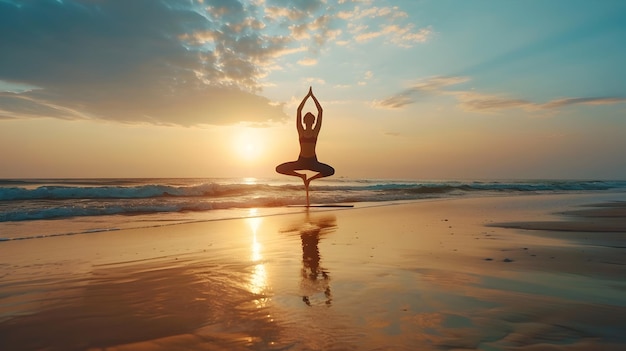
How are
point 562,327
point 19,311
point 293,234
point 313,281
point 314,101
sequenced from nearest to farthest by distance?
1. point 562,327
2. point 19,311
3. point 313,281
4. point 293,234
5. point 314,101

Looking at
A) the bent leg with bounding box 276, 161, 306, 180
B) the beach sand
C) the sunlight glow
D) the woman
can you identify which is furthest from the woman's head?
the sunlight glow

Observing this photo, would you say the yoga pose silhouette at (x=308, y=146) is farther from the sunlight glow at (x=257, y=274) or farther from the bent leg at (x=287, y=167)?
the sunlight glow at (x=257, y=274)

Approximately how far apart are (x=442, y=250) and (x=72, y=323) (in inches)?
227

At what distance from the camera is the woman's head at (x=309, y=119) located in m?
12.3

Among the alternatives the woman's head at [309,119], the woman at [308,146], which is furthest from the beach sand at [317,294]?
the woman's head at [309,119]

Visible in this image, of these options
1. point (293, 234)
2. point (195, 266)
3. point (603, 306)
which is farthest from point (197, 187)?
point (603, 306)

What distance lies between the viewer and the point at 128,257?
6.75 m

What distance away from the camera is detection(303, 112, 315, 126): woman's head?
12.3m

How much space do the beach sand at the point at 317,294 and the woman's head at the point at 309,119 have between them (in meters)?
5.02

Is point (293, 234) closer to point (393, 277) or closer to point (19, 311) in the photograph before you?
point (393, 277)

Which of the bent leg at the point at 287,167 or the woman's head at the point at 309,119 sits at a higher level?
the woman's head at the point at 309,119

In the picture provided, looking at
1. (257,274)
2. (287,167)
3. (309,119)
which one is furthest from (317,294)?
(309,119)

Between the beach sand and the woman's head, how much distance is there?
16.5ft

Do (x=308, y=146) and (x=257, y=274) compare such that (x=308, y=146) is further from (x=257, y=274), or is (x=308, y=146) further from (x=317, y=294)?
(x=317, y=294)
